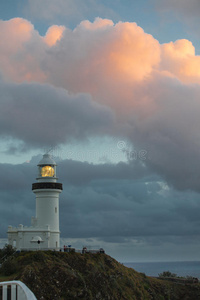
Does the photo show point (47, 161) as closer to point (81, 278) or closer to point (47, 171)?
point (47, 171)

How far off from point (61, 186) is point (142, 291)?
60.5ft

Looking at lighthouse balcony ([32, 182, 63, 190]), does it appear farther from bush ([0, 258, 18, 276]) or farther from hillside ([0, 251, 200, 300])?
bush ([0, 258, 18, 276])

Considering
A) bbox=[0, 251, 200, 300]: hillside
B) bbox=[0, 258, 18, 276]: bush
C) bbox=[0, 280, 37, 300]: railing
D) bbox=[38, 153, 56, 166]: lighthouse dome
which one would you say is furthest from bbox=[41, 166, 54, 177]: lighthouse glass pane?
bbox=[0, 280, 37, 300]: railing

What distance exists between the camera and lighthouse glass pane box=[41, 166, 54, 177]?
2314 inches

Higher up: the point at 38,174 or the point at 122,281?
the point at 38,174

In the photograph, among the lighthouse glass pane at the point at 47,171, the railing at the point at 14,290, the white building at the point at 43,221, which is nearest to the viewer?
the railing at the point at 14,290

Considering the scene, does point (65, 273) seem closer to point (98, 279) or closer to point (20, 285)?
point (98, 279)

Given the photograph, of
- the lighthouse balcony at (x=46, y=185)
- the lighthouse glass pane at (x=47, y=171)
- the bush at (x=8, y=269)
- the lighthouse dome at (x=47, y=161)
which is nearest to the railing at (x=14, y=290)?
the bush at (x=8, y=269)

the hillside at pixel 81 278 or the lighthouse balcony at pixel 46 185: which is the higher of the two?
the lighthouse balcony at pixel 46 185

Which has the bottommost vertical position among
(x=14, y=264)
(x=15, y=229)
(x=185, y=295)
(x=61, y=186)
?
(x=185, y=295)

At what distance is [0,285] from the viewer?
9.12 metres

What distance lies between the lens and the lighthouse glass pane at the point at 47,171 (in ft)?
193

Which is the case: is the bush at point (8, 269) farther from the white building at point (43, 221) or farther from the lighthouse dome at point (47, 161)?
the lighthouse dome at point (47, 161)

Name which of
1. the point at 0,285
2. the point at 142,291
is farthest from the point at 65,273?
the point at 0,285
